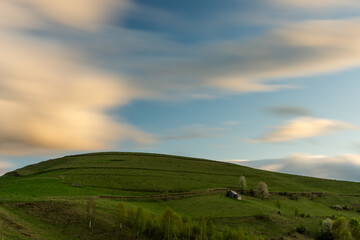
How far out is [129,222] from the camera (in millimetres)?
88938

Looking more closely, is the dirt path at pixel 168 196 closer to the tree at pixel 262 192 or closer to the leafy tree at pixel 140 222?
the tree at pixel 262 192

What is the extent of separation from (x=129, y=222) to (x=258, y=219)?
47.5m

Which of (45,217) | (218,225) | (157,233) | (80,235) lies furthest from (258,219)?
(45,217)

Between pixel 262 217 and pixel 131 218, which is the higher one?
pixel 131 218

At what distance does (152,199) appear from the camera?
130m

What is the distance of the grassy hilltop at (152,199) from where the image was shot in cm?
8294

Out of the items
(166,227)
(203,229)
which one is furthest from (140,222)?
(203,229)

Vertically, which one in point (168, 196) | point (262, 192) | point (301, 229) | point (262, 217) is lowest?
point (301, 229)

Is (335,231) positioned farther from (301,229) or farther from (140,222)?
(140,222)

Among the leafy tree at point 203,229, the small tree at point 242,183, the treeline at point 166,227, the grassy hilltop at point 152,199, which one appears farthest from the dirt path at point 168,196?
the leafy tree at point 203,229

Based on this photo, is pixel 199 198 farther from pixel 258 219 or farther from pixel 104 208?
pixel 104 208

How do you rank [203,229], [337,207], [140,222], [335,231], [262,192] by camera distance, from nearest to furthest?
[140,222], [203,229], [335,231], [337,207], [262,192]

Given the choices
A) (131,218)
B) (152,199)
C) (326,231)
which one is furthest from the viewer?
(152,199)

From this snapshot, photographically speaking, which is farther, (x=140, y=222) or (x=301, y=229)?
(x=301, y=229)
